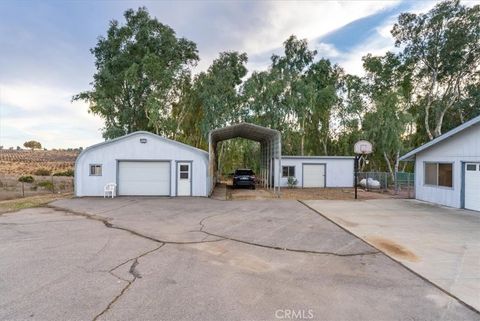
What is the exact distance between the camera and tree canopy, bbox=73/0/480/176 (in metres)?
22.9

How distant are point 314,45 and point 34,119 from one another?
91.5ft

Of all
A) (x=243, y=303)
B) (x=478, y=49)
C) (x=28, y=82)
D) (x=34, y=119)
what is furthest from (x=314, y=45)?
(x=243, y=303)

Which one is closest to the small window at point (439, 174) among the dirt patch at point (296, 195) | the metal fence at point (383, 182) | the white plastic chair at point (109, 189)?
the dirt patch at point (296, 195)

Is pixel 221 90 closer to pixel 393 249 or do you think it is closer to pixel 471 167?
pixel 471 167

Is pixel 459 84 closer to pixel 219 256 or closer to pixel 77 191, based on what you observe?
pixel 219 256

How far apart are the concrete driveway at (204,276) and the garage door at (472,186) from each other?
25.4 ft

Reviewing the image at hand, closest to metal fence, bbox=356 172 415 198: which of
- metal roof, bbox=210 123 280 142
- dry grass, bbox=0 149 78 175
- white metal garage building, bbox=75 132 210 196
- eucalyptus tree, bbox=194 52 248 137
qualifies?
metal roof, bbox=210 123 280 142

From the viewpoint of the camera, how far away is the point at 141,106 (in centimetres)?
2602

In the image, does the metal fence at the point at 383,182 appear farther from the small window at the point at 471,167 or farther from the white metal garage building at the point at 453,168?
the small window at the point at 471,167

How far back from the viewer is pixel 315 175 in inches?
867

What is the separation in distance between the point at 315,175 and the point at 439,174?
952 cm

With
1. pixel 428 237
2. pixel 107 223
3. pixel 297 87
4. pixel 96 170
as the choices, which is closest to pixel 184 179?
pixel 96 170

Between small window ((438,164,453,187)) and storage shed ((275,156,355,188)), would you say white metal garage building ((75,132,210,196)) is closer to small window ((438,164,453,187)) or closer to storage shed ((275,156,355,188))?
storage shed ((275,156,355,188))

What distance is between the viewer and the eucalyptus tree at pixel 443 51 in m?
20.8
